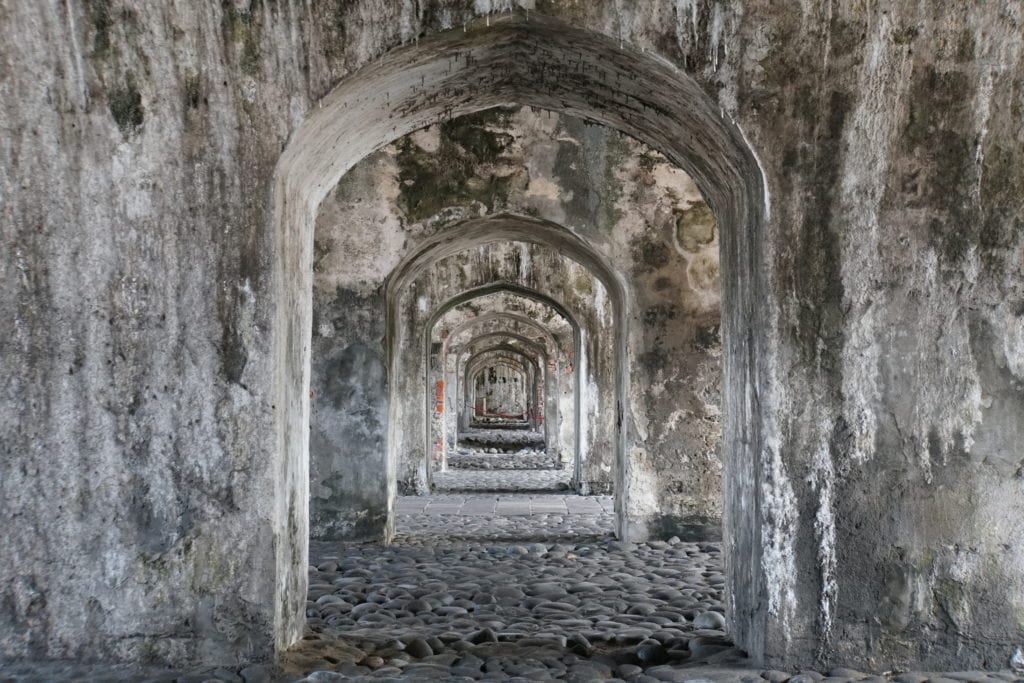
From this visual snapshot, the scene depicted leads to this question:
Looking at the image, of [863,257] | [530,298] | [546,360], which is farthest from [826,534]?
[546,360]

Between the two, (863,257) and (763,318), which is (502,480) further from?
(863,257)

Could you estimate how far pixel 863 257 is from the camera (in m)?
3.95

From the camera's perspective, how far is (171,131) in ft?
12.7

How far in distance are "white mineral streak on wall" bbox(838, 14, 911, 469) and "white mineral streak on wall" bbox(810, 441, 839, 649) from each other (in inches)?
5.2

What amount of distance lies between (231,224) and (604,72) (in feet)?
5.91

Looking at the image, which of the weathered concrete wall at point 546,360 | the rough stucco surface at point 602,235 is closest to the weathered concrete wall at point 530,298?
the weathered concrete wall at point 546,360

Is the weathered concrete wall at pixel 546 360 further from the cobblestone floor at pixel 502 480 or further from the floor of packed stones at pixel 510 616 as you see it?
the floor of packed stones at pixel 510 616

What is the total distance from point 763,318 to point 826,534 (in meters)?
0.95

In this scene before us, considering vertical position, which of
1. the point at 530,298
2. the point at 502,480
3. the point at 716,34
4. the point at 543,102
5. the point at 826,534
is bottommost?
the point at 502,480

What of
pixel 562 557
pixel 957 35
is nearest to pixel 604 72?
pixel 957 35

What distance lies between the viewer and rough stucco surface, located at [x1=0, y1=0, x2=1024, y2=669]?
3.83 metres

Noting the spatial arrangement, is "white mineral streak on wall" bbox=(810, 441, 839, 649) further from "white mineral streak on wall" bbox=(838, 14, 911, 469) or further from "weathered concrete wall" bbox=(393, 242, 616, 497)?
"weathered concrete wall" bbox=(393, 242, 616, 497)

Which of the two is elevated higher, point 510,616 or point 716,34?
point 716,34

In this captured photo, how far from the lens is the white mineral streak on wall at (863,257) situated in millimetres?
3902
